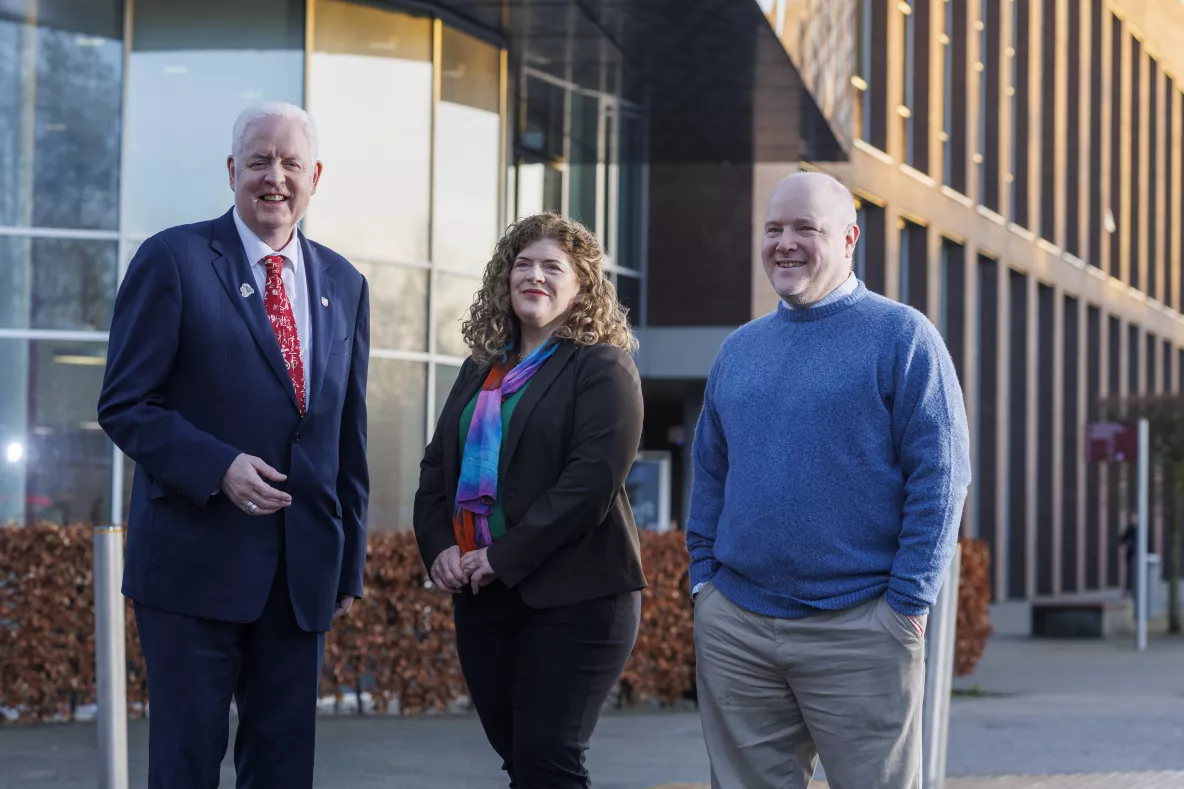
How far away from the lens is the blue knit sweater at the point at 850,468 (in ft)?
12.5

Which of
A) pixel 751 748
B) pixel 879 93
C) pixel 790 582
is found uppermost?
pixel 879 93

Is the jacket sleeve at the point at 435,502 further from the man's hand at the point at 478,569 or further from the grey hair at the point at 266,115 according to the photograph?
the grey hair at the point at 266,115

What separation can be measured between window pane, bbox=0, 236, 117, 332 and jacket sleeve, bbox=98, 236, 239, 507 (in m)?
9.23

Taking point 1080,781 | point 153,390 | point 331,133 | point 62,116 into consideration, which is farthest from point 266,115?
point 331,133

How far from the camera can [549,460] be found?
425 cm

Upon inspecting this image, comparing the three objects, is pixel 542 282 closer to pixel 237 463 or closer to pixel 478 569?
pixel 478 569

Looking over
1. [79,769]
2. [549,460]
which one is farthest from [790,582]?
[79,769]

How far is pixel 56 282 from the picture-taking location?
12.8 metres

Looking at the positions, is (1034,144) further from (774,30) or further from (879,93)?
(774,30)

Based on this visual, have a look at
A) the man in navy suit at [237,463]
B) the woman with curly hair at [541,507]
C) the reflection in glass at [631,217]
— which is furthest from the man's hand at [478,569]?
the reflection in glass at [631,217]

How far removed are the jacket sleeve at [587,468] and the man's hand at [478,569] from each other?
0.8 inches

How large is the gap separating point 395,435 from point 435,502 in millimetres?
9706

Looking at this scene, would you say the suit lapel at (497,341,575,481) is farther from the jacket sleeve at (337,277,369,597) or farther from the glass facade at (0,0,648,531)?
the glass facade at (0,0,648,531)

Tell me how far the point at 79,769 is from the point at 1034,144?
28.1 m
